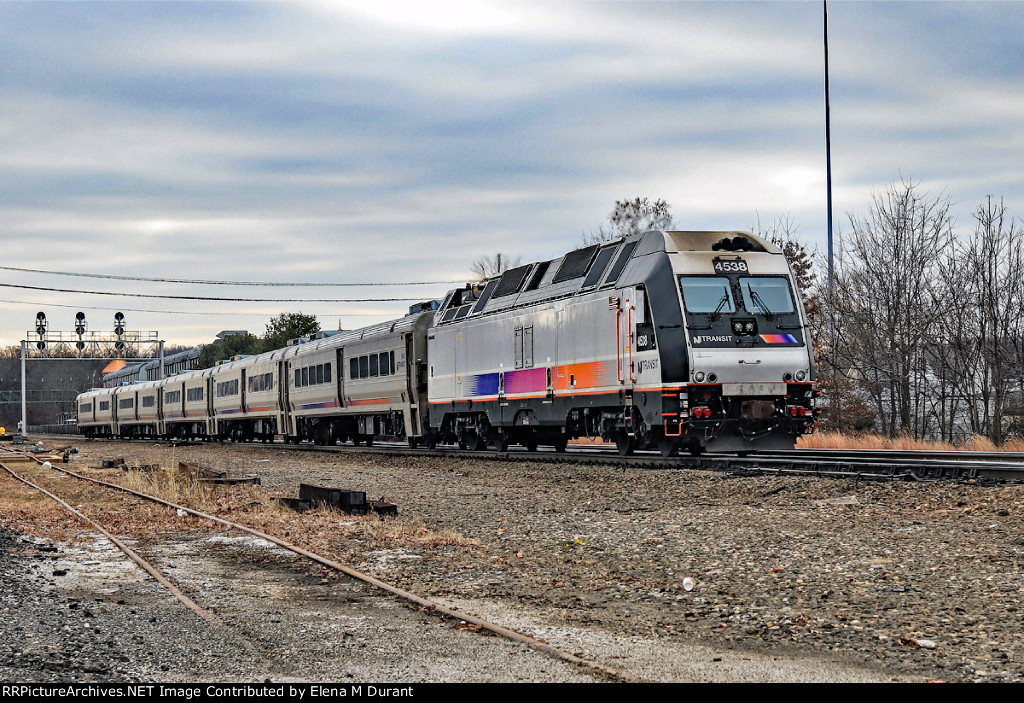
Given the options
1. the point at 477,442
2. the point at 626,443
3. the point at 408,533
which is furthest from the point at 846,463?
the point at 477,442

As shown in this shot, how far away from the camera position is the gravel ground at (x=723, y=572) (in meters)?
6.46

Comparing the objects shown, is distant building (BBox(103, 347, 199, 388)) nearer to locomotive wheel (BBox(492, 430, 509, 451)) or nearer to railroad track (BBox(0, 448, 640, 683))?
locomotive wheel (BBox(492, 430, 509, 451))

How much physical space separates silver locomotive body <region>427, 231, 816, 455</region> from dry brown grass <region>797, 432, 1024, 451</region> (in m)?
6.29

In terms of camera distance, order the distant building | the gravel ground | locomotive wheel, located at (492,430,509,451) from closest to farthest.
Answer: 1. the gravel ground
2. locomotive wheel, located at (492,430,509,451)
3. the distant building

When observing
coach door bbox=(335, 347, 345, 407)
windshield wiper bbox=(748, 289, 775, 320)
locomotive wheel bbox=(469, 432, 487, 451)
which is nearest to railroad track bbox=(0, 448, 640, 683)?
windshield wiper bbox=(748, 289, 775, 320)

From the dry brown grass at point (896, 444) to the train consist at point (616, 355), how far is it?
544 centimetres

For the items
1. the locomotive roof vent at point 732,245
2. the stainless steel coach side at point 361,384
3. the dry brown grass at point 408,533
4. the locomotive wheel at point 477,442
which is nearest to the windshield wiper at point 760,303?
the locomotive roof vent at point 732,245

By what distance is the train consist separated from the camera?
18.2 meters

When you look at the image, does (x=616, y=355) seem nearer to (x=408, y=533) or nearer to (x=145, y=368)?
(x=408, y=533)

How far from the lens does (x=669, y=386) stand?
18.0m

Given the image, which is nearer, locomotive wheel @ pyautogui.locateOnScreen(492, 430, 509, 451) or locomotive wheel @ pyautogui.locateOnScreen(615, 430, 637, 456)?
locomotive wheel @ pyautogui.locateOnScreen(615, 430, 637, 456)

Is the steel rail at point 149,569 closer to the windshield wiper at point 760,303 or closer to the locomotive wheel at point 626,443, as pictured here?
the locomotive wheel at point 626,443

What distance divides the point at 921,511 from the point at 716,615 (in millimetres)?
5253

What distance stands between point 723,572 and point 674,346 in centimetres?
892
